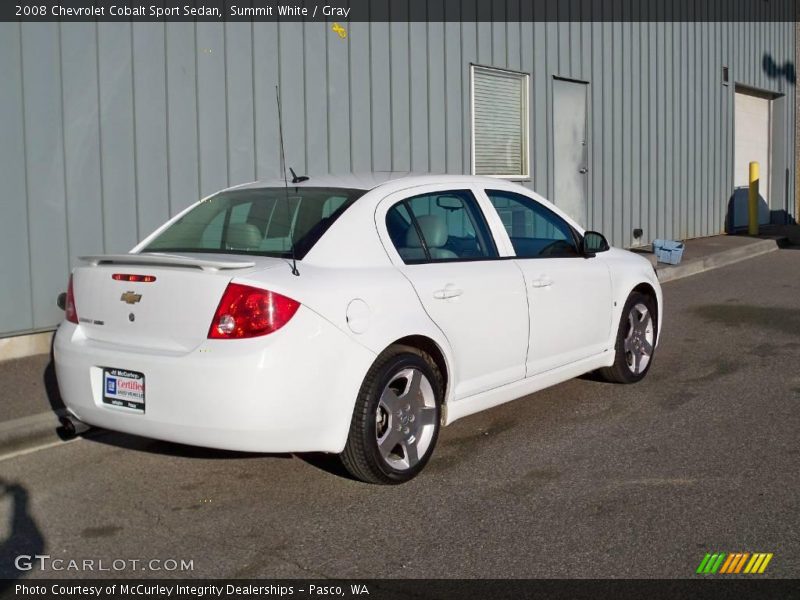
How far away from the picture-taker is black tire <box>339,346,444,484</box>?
471cm

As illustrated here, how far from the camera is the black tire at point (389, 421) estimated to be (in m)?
4.71

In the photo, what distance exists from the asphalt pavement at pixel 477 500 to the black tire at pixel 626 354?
0.23m

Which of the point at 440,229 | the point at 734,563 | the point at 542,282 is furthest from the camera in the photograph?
the point at 542,282

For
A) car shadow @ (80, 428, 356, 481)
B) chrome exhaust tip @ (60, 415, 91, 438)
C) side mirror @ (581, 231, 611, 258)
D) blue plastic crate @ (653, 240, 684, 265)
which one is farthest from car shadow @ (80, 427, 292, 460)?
blue plastic crate @ (653, 240, 684, 265)

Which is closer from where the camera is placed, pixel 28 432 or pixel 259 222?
pixel 259 222

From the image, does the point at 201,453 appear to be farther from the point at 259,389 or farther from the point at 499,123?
the point at 499,123

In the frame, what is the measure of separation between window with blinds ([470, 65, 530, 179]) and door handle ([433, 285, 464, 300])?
22.9ft

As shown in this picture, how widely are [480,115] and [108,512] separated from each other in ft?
28.4

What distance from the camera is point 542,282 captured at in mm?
5938

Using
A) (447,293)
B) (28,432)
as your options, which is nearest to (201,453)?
(28,432)

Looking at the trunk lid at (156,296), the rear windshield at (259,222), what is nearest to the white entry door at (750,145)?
the rear windshield at (259,222)

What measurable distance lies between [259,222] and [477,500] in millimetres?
1829

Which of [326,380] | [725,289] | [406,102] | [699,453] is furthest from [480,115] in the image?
[326,380]
